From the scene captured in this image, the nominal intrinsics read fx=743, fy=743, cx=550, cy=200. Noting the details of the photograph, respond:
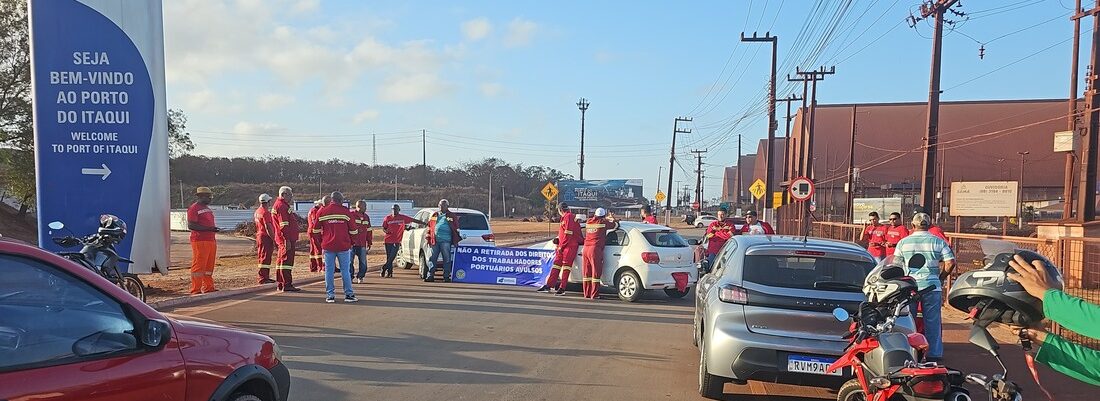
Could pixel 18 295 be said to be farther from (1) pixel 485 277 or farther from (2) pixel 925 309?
(1) pixel 485 277

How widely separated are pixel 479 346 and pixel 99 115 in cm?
593

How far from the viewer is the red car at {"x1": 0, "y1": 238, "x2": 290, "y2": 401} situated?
2.94 metres

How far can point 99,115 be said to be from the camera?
970 centimetres

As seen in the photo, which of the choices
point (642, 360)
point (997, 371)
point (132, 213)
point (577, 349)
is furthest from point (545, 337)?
point (132, 213)

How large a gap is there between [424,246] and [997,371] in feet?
36.0

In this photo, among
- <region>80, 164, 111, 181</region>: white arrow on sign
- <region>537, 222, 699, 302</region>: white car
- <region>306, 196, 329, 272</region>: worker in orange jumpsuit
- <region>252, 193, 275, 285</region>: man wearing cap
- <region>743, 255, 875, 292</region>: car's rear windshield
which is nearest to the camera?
<region>743, 255, 875, 292</region>: car's rear windshield

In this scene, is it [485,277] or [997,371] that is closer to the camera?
[997,371]

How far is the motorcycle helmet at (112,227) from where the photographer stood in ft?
29.2

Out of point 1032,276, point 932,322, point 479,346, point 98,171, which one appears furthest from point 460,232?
point 1032,276

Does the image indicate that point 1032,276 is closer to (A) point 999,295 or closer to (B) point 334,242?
(A) point 999,295

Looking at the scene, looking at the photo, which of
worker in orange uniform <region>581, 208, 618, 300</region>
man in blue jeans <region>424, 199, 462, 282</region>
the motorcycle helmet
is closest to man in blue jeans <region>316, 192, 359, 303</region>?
the motorcycle helmet

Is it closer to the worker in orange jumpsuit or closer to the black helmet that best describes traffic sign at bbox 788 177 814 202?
the worker in orange jumpsuit

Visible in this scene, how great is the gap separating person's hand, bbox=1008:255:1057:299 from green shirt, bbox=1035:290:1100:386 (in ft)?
0.18

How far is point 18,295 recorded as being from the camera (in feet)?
10.2
